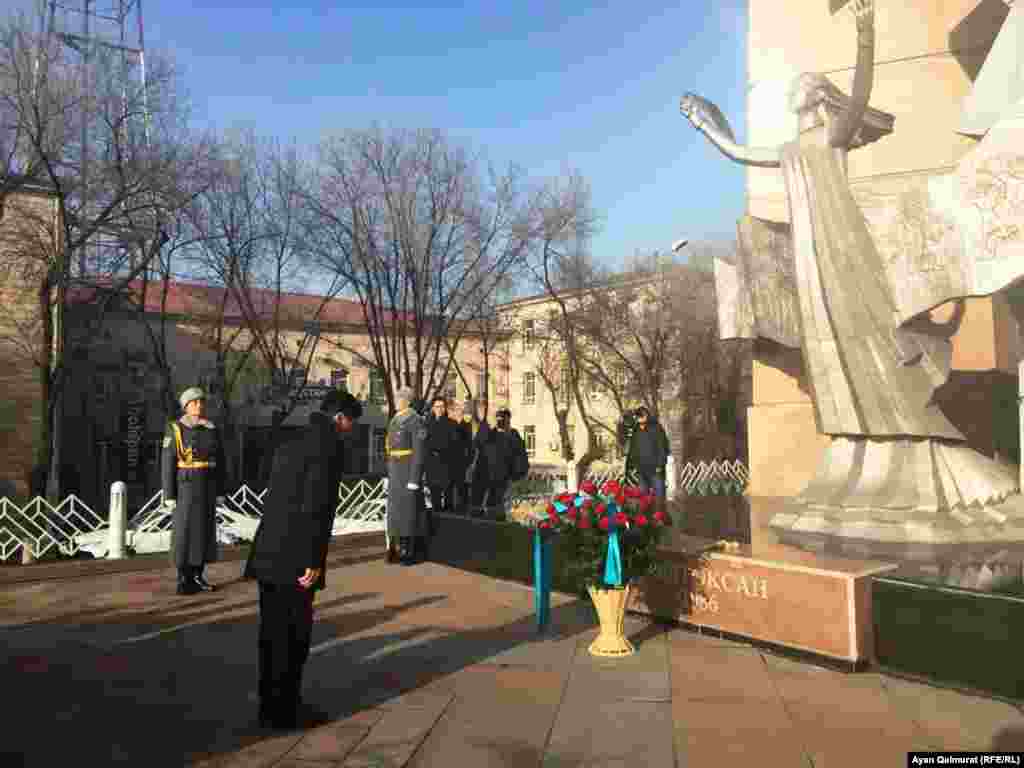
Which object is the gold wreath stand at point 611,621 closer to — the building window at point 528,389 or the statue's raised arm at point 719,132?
the statue's raised arm at point 719,132

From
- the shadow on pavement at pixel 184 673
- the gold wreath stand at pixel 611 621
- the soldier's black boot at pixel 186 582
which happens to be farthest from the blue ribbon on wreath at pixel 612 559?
the soldier's black boot at pixel 186 582

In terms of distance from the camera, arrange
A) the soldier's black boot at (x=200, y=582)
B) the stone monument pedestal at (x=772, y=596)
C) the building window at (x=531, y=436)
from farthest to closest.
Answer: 1. the building window at (x=531, y=436)
2. the soldier's black boot at (x=200, y=582)
3. the stone monument pedestal at (x=772, y=596)

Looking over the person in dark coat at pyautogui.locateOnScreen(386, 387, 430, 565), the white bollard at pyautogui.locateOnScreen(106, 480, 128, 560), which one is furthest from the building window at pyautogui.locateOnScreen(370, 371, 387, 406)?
the person in dark coat at pyautogui.locateOnScreen(386, 387, 430, 565)

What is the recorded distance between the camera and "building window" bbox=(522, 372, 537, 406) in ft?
156

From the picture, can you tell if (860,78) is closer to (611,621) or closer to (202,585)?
(611,621)

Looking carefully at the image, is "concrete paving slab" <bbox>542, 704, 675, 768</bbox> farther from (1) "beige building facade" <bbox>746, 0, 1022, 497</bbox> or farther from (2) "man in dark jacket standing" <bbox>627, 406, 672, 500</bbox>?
(1) "beige building facade" <bbox>746, 0, 1022, 497</bbox>

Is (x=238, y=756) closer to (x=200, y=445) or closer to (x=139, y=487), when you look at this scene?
(x=200, y=445)

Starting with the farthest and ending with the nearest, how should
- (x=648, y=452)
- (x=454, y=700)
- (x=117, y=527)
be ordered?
(x=648, y=452) → (x=117, y=527) → (x=454, y=700)

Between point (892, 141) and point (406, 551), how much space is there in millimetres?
12316

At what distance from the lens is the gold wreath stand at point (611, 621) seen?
5727 millimetres

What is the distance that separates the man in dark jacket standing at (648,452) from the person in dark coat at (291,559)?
27.0 feet

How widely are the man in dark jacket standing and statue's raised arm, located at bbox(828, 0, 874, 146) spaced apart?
4912 mm

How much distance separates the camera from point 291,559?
4445 mm

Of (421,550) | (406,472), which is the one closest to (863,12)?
(406,472)
